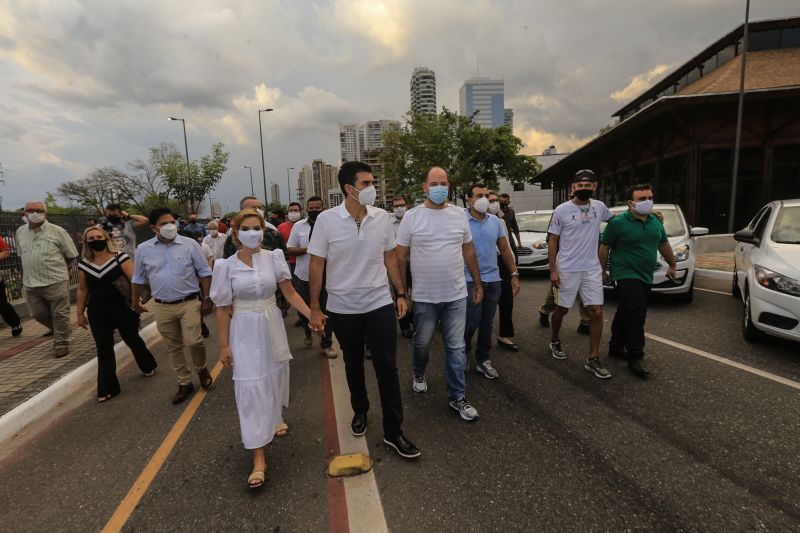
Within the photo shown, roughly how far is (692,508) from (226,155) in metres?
36.7

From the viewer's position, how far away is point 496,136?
33750 millimetres

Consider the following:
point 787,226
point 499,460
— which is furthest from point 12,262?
point 787,226

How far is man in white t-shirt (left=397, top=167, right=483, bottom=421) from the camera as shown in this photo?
3.39 metres

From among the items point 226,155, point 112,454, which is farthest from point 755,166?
point 226,155

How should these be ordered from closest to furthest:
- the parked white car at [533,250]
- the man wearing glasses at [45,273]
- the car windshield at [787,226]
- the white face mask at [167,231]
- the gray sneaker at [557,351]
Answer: the white face mask at [167,231], the gray sneaker at [557,351], the car windshield at [787,226], the man wearing glasses at [45,273], the parked white car at [533,250]

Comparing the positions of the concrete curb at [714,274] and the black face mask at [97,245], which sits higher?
the black face mask at [97,245]

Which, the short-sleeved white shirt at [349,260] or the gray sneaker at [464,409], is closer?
the short-sleeved white shirt at [349,260]

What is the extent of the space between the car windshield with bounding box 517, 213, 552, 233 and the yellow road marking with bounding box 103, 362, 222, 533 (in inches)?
368

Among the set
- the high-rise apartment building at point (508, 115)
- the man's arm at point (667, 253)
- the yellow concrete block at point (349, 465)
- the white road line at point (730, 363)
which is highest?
the high-rise apartment building at point (508, 115)

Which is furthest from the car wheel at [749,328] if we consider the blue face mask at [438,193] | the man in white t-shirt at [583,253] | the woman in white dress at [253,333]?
the woman in white dress at [253,333]

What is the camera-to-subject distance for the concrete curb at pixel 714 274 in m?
8.96

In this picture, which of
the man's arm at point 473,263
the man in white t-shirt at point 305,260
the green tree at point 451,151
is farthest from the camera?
the green tree at point 451,151

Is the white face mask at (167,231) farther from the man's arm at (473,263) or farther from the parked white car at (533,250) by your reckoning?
the parked white car at (533,250)

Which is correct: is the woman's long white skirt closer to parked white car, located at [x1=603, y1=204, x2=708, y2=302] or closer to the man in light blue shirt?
the man in light blue shirt
